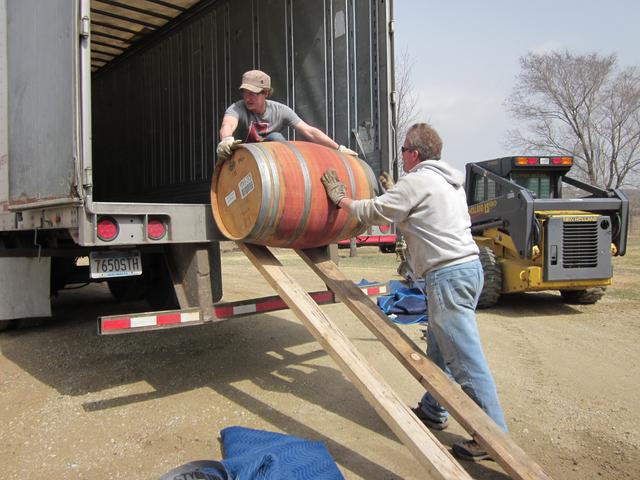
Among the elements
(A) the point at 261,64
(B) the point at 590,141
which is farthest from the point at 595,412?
(B) the point at 590,141

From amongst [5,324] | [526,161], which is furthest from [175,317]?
[526,161]

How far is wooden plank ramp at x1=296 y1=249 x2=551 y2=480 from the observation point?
237cm

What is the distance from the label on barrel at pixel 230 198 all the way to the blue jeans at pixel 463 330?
4.66 ft

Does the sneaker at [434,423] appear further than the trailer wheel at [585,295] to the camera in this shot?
No

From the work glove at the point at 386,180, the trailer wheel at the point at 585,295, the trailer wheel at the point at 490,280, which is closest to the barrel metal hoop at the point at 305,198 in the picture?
the work glove at the point at 386,180

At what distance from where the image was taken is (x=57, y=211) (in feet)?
11.7

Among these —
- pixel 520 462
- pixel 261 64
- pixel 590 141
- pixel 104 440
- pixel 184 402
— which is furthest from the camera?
pixel 590 141

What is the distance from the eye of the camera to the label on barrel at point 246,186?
3.34m

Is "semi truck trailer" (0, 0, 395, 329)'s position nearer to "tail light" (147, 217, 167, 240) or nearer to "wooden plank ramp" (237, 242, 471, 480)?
"tail light" (147, 217, 167, 240)

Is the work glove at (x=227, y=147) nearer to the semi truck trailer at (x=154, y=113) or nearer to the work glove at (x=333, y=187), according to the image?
the semi truck trailer at (x=154, y=113)

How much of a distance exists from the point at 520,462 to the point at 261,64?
16.7ft

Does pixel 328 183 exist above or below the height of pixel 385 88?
below

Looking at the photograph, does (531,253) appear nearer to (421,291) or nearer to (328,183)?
(421,291)

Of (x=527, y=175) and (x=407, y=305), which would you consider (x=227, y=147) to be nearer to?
(x=407, y=305)
